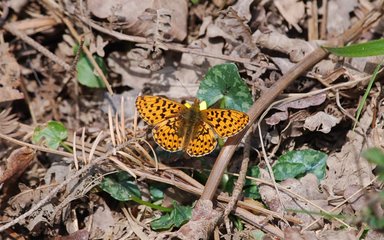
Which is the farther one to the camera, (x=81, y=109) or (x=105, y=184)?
(x=81, y=109)

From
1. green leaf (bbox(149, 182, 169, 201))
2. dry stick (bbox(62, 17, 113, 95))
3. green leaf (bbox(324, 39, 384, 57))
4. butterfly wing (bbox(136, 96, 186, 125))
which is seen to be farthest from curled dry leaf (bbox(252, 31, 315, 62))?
green leaf (bbox(149, 182, 169, 201))

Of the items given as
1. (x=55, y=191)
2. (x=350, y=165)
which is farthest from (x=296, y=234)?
(x=55, y=191)

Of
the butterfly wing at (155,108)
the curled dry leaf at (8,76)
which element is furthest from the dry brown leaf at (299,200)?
the curled dry leaf at (8,76)

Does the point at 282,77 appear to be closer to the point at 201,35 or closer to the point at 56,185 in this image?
the point at 201,35

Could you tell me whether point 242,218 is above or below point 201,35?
below

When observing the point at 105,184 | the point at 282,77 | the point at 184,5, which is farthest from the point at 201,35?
the point at 105,184

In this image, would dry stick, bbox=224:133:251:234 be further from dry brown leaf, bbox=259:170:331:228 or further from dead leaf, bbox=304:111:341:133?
dead leaf, bbox=304:111:341:133

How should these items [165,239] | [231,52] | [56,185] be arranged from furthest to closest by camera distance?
[231,52], [56,185], [165,239]
